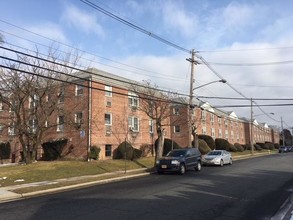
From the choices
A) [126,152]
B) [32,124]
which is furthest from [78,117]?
[32,124]

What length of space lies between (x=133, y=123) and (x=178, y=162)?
1689cm

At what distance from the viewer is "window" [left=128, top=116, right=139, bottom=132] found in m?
38.8

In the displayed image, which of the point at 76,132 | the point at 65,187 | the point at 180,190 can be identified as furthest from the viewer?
the point at 76,132

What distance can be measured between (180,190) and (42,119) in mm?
15578

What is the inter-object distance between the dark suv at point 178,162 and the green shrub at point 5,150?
69.4ft

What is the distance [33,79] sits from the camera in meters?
25.9

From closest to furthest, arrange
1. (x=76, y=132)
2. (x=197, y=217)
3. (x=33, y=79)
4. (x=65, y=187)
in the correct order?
(x=197, y=217) < (x=65, y=187) < (x=33, y=79) < (x=76, y=132)

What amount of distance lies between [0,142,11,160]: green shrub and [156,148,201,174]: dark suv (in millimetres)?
21150

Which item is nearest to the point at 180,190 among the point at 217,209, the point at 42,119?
the point at 217,209

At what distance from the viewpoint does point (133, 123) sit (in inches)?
1555

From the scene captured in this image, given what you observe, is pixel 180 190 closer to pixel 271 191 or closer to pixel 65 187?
pixel 271 191

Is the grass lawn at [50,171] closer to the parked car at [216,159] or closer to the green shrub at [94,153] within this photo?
the green shrub at [94,153]

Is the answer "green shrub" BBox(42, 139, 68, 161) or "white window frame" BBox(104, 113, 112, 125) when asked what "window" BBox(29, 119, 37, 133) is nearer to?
"green shrub" BBox(42, 139, 68, 161)

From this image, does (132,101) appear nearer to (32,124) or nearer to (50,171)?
(32,124)
